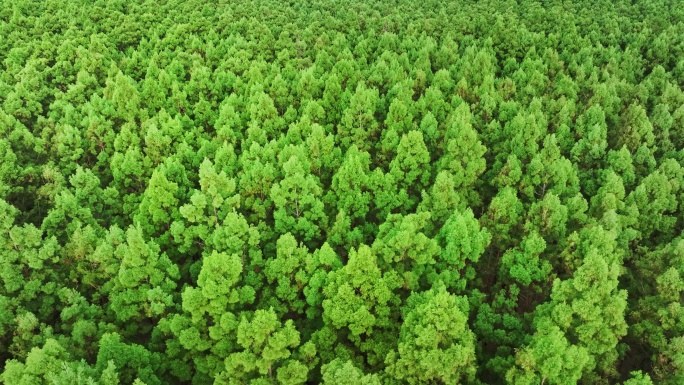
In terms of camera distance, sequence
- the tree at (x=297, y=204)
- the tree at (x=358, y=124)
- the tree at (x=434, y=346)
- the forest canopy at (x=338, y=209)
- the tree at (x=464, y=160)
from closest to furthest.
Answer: the tree at (x=434, y=346)
the forest canopy at (x=338, y=209)
the tree at (x=297, y=204)
the tree at (x=464, y=160)
the tree at (x=358, y=124)

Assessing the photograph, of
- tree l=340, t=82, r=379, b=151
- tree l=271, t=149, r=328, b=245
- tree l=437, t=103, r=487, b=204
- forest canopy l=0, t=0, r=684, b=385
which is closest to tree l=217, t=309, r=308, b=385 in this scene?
forest canopy l=0, t=0, r=684, b=385

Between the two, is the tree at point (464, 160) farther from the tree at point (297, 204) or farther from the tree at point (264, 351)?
the tree at point (264, 351)

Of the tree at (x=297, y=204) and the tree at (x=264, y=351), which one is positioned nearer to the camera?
the tree at (x=264, y=351)

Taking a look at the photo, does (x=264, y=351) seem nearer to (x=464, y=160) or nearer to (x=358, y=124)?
(x=464, y=160)

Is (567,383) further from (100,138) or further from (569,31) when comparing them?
(569,31)

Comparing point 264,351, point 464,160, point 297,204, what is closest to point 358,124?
point 464,160

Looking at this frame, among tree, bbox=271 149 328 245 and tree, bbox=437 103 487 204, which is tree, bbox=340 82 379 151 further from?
tree, bbox=271 149 328 245

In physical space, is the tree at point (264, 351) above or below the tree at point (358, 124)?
below

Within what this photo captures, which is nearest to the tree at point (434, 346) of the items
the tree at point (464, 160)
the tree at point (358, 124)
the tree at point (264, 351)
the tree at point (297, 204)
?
the tree at point (264, 351)

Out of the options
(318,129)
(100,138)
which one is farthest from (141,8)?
(318,129)
